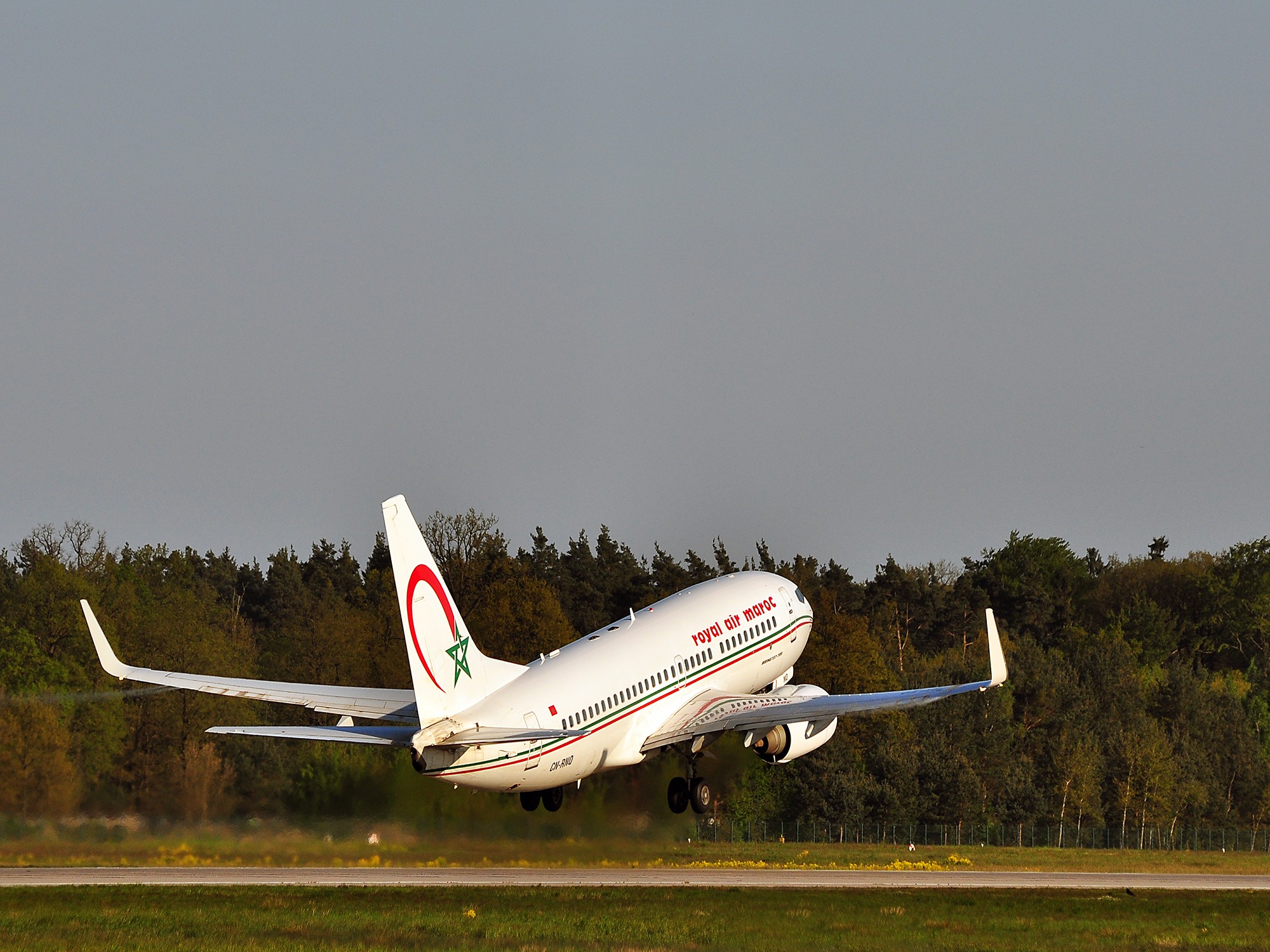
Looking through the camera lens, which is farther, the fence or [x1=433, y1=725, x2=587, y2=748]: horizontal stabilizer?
the fence

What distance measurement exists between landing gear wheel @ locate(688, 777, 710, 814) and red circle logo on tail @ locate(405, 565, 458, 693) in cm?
1315

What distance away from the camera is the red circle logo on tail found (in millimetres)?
41219

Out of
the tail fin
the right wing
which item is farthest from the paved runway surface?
the tail fin

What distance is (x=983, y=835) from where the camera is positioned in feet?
297

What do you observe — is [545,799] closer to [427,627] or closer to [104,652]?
[427,627]

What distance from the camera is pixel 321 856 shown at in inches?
2037

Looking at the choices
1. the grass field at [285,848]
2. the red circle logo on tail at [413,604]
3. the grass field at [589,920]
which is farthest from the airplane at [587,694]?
the grass field at [589,920]

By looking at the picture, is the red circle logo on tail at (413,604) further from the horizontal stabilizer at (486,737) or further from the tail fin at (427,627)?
the horizontal stabilizer at (486,737)

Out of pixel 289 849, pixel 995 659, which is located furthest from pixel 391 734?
pixel 995 659

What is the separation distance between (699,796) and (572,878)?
511 cm

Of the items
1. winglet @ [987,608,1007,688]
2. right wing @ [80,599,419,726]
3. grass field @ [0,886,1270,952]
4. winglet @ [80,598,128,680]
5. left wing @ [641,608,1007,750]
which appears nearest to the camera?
grass field @ [0,886,1270,952]

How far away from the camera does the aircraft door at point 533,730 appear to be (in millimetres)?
43062

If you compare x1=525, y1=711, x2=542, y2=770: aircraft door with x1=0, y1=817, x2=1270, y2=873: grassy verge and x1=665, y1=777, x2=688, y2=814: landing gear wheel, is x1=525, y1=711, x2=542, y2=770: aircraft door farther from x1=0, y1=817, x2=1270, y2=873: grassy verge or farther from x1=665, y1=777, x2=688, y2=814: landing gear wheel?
x1=665, y1=777, x2=688, y2=814: landing gear wheel

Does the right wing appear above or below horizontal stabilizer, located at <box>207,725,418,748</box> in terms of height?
above
